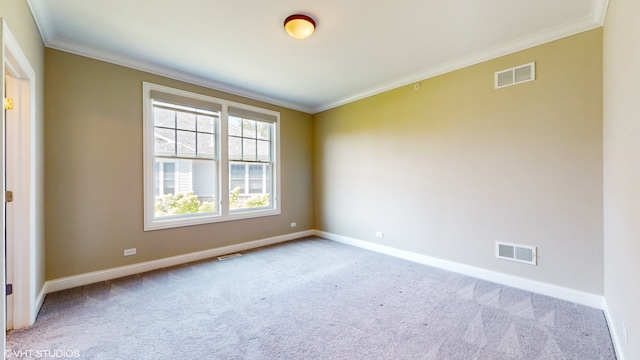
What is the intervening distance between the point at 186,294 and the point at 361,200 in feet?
9.72

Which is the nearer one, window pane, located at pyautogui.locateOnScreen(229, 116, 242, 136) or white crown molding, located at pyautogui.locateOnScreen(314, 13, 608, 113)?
white crown molding, located at pyautogui.locateOnScreen(314, 13, 608, 113)

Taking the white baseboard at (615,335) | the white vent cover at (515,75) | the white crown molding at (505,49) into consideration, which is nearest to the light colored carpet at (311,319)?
the white baseboard at (615,335)

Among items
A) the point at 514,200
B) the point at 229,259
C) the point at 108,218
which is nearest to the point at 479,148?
the point at 514,200

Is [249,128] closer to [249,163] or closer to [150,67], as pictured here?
[249,163]

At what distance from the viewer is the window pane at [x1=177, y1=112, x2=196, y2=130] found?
3724 millimetres

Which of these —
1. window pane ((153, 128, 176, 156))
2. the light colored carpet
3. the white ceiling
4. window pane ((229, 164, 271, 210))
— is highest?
the white ceiling

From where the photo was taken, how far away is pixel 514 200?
9.37 ft

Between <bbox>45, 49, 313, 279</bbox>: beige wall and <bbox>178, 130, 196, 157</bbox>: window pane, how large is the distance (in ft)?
1.69

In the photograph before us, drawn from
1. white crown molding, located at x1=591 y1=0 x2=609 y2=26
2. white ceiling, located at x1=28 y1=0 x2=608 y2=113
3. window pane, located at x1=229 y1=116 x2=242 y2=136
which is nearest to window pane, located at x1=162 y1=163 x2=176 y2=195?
window pane, located at x1=229 y1=116 x2=242 y2=136

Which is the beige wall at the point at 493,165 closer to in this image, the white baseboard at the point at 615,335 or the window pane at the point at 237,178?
the white baseboard at the point at 615,335

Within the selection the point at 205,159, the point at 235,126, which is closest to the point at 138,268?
the point at 205,159

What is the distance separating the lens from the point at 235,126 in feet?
14.3

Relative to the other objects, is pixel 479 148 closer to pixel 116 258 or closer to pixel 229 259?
pixel 229 259

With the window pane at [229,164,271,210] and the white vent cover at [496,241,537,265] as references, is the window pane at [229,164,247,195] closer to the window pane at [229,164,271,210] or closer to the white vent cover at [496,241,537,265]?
the window pane at [229,164,271,210]
